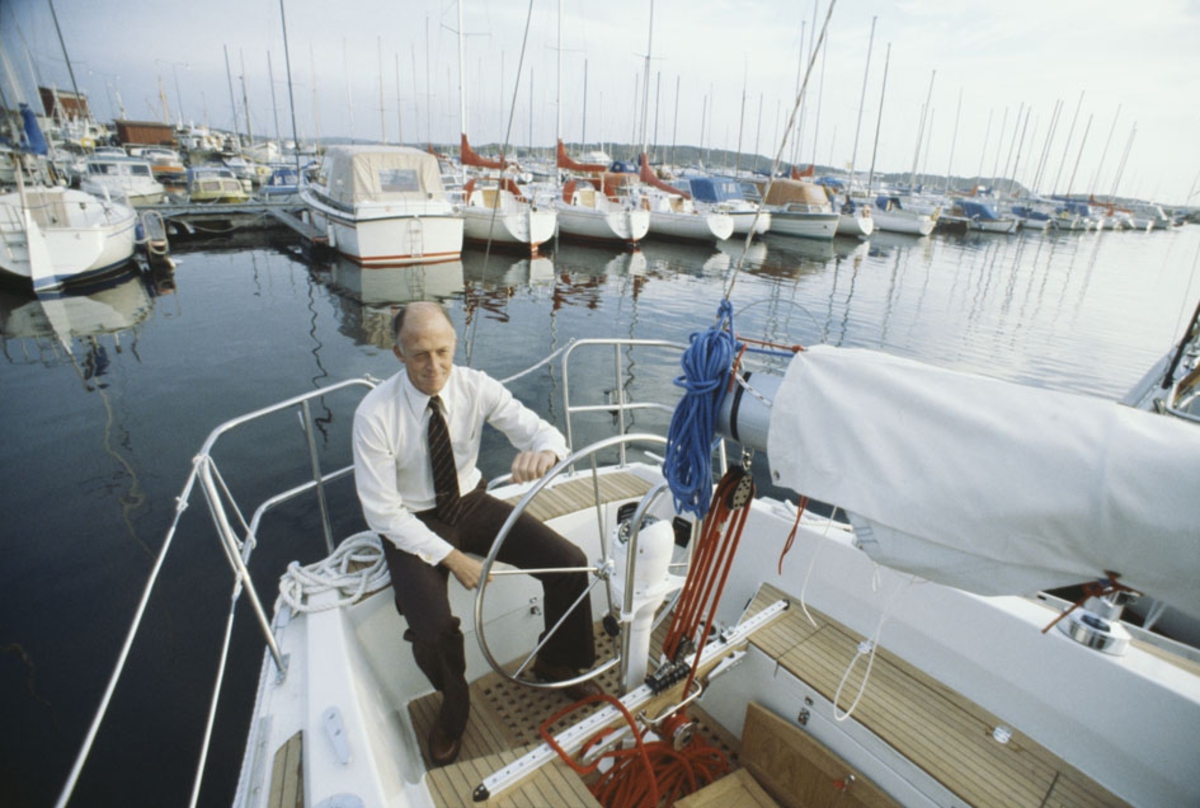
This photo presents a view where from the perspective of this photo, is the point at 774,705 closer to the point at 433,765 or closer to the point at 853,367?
the point at 433,765

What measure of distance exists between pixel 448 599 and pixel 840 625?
184 centimetres

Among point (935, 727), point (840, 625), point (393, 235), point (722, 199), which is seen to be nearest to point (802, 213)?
point (722, 199)

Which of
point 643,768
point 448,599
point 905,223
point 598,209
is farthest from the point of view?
point 905,223

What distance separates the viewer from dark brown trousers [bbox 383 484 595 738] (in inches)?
87.9

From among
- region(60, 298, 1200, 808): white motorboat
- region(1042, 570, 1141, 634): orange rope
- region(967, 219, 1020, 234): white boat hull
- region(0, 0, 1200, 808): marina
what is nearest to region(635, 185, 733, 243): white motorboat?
region(0, 0, 1200, 808): marina

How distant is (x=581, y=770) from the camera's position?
6.05ft

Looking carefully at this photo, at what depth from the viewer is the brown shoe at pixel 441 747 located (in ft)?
7.74

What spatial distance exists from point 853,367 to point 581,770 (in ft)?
5.06

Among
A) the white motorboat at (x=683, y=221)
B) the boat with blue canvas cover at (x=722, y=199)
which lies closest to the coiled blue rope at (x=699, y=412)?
the white motorboat at (x=683, y=221)

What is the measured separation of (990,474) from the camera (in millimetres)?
1104

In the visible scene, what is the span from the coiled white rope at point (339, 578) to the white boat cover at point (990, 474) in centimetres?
189

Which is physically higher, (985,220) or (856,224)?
(985,220)

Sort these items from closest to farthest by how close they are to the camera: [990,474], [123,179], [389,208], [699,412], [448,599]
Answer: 1. [990,474]
2. [699,412]
3. [448,599]
4. [389,208]
5. [123,179]

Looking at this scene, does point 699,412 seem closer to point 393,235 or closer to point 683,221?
point 393,235
